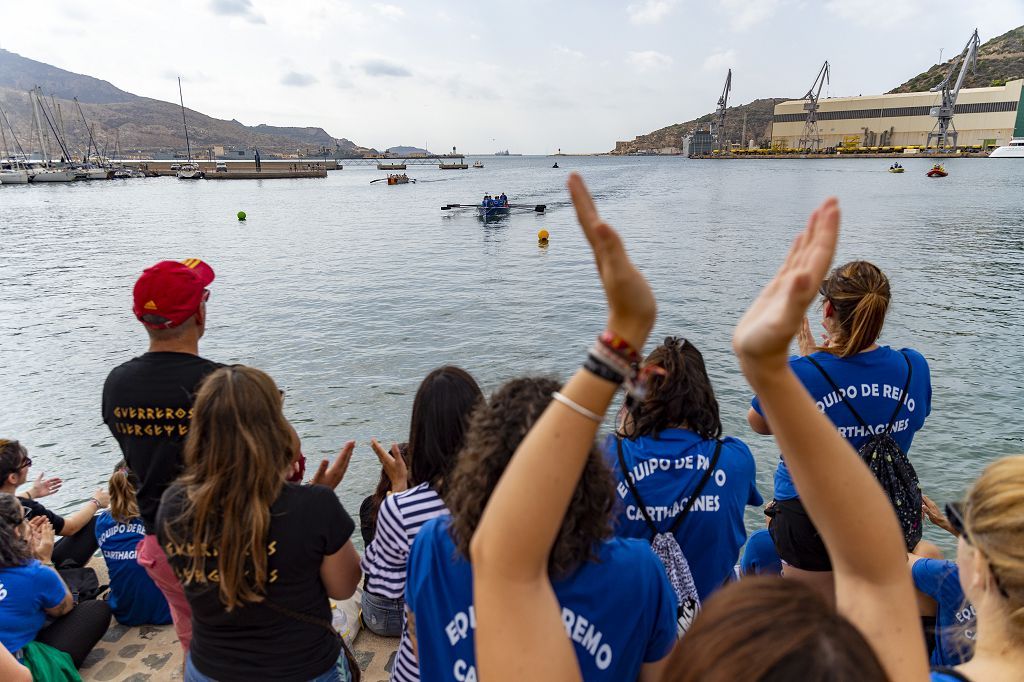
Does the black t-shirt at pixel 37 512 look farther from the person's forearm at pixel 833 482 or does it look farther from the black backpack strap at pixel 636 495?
the person's forearm at pixel 833 482

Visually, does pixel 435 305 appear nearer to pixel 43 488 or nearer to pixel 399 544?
pixel 43 488

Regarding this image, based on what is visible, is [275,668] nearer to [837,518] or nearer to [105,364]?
[837,518]

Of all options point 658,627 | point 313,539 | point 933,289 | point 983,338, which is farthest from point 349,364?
point 933,289

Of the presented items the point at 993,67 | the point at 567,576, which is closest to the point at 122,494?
the point at 567,576

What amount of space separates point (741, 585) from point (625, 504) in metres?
1.67

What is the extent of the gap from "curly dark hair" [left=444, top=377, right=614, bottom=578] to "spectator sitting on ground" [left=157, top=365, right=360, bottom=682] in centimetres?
93

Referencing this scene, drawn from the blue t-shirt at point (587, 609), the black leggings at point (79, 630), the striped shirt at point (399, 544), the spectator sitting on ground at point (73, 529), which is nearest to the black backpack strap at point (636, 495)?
the striped shirt at point (399, 544)

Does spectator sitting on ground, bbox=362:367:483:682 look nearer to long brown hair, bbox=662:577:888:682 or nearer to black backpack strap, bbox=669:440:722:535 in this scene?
black backpack strap, bbox=669:440:722:535

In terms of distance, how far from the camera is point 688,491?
2.63 metres

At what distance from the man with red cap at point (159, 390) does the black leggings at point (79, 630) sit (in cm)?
147

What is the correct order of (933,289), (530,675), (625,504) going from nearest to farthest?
(530,675) < (625,504) < (933,289)

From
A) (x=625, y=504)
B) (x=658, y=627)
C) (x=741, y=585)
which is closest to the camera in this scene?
(x=741, y=585)

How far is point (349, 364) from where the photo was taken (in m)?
12.9

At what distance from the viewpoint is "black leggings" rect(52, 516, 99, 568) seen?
5096 millimetres
